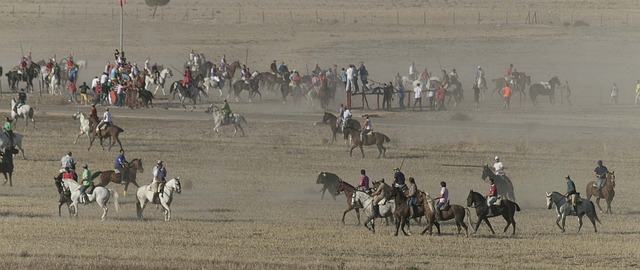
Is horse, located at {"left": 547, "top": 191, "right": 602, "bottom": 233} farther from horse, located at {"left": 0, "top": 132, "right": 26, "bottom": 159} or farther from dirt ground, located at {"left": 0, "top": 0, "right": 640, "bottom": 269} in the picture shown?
horse, located at {"left": 0, "top": 132, "right": 26, "bottom": 159}

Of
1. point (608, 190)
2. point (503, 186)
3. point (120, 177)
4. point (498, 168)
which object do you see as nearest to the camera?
point (608, 190)

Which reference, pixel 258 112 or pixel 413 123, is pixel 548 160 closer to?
pixel 413 123

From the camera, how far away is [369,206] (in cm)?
3222

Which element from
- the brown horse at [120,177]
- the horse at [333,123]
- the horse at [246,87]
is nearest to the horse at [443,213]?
the brown horse at [120,177]

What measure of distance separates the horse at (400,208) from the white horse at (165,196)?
5516mm

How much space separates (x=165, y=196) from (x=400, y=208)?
6.15 metres

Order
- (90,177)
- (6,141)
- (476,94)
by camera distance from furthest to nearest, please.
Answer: (476,94) → (6,141) → (90,177)

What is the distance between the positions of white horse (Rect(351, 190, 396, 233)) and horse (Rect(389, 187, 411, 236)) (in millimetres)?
293

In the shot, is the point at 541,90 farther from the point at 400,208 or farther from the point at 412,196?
the point at 400,208

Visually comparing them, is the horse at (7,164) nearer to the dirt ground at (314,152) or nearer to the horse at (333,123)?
the dirt ground at (314,152)

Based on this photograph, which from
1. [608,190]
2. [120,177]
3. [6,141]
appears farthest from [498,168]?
[6,141]

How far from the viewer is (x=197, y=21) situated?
4400 inches

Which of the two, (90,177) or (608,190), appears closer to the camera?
(90,177)

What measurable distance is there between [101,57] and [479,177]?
4829 centimetres
